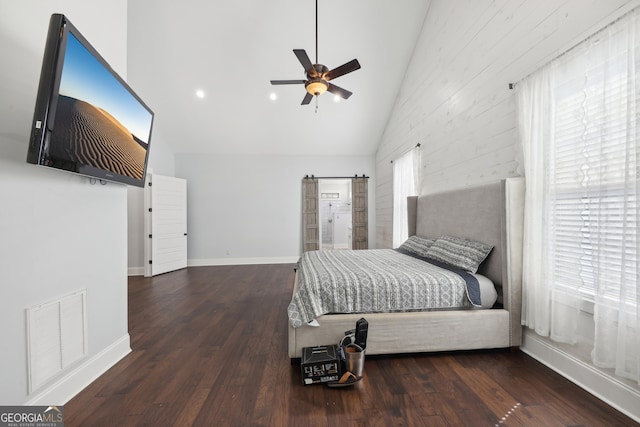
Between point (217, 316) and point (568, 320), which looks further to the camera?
point (217, 316)

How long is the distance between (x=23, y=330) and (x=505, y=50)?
12.9ft

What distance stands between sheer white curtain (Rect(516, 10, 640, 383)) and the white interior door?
549cm

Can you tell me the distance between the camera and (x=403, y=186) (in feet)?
14.0

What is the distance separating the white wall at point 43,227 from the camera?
3.85ft

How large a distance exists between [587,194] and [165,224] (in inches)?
229

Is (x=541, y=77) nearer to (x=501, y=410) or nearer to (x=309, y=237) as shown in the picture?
(x=501, y=410)

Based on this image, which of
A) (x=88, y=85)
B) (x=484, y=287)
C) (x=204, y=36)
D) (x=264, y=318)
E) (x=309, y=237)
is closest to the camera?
(x=88, y=85)

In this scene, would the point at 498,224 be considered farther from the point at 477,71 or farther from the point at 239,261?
the point at 239,261

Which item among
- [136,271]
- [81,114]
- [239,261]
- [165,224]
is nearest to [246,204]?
[239,261]

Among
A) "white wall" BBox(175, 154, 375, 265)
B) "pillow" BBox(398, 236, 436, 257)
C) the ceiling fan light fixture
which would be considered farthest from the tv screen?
"white wall" BBox(175, 154, 375, 265)

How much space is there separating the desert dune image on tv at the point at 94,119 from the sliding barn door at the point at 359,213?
460 cm

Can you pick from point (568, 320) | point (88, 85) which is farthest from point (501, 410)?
point (88, 85)

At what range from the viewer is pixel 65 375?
4.79 ft

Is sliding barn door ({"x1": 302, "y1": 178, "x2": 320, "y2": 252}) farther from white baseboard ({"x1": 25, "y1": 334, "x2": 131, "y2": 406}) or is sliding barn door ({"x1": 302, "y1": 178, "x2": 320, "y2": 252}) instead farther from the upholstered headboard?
white baseboard ({"x1": 25, "y1": 334, "x2": 131, "y2": 406})
